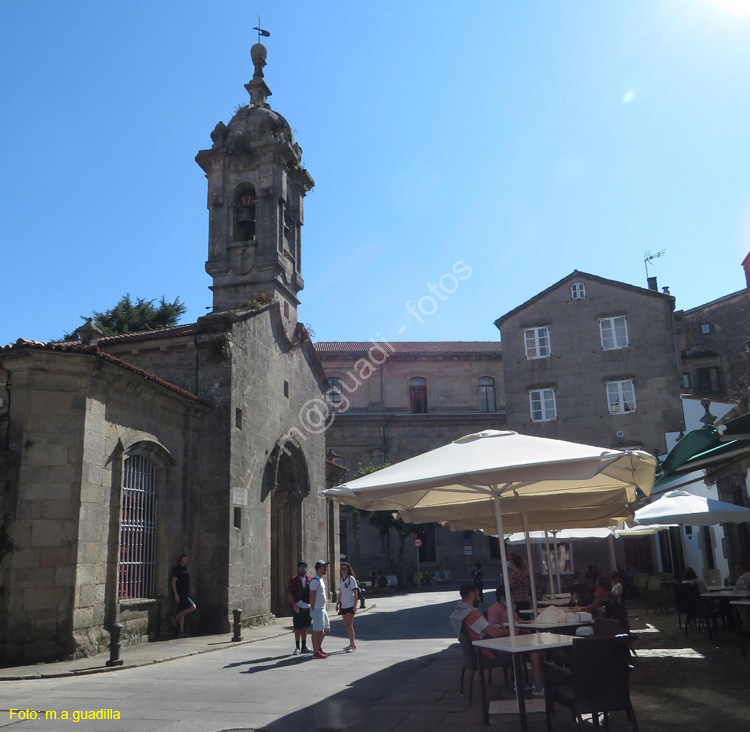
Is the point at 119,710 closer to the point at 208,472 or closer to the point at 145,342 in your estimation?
the point at 208,472

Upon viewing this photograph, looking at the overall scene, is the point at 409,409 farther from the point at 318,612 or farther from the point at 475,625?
the point at 475,625

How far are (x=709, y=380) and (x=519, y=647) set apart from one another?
35713 mm

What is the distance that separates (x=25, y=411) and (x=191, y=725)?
7.09 metres

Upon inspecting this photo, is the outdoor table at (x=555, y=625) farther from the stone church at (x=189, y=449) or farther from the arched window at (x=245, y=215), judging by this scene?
the arched window at (x=245, y=215)

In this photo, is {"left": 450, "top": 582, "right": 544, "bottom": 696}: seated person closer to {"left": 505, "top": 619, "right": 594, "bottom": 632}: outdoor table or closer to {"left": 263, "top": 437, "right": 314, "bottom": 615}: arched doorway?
{"left": 505, "top": 619, "right": 594, "bottom": 632}: outdoor table

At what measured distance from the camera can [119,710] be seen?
7.83 meters

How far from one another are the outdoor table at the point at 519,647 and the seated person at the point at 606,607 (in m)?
1.84

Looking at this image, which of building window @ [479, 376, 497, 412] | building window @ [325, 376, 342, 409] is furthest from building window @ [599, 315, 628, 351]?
building window @ [325, 376, 342, 409]

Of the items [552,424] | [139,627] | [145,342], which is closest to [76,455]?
[139,627]

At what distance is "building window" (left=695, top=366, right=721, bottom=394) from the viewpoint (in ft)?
124

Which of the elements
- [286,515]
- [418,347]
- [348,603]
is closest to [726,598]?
[348,603]

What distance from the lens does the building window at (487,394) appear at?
46375 millimetres

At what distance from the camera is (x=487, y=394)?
46.6m

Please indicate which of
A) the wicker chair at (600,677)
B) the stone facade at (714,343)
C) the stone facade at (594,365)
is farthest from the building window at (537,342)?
the wicker chair at (600,677)
